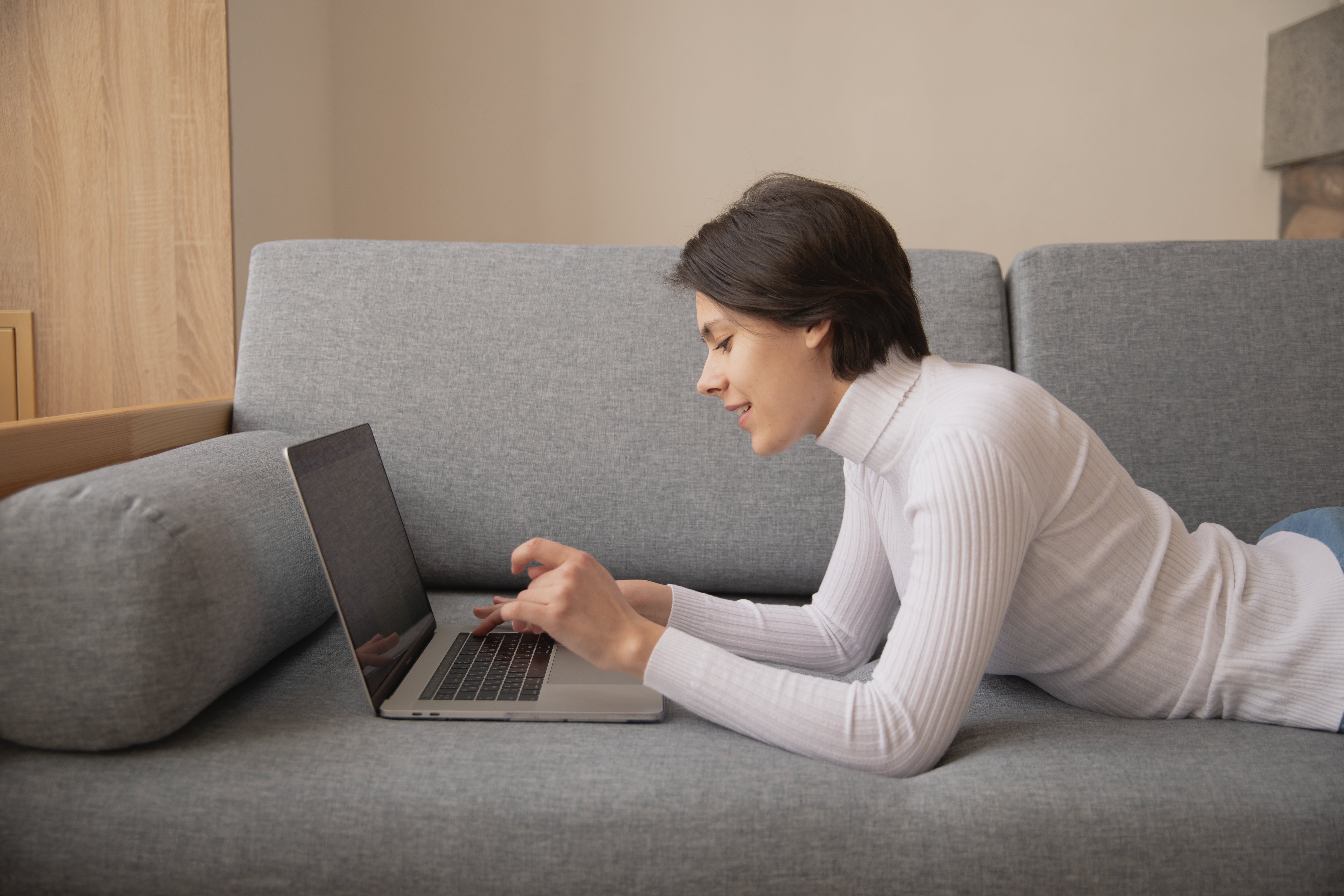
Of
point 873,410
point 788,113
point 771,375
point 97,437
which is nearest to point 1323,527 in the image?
point 873,410

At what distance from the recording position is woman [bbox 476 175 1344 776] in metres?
0.73

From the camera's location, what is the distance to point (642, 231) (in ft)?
8.42

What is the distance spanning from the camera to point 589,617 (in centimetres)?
78

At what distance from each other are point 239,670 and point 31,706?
6.5 inches

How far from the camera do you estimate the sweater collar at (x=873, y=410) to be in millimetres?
868

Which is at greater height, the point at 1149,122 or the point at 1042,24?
the point at 1042,24

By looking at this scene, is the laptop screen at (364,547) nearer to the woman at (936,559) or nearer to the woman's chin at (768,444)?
the woman at (936,559)

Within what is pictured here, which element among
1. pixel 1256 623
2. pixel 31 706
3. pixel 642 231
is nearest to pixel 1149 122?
pixel 642 231

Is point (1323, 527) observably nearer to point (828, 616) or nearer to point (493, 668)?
point (828, 616)

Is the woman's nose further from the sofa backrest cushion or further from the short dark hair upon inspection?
the sofa backrest cushion

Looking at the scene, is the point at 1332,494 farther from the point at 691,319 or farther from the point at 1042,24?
the point at 1042,24

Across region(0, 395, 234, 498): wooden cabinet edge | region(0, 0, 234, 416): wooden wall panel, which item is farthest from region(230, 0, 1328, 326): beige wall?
region(0, 395, 234, 498): wooden cabinet edge

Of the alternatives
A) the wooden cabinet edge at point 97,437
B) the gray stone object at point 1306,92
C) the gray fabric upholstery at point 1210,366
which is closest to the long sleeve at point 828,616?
the gray fabric upholstery at point 1210,366

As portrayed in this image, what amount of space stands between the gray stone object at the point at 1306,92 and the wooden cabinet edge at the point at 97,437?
9.43ft
